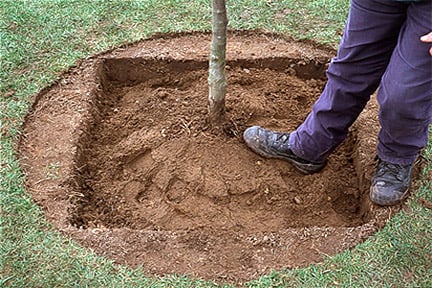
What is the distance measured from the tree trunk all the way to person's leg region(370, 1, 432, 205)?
0.82 m

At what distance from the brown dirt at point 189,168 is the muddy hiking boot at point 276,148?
5 centimetres

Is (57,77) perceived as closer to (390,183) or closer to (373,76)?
(373,76)

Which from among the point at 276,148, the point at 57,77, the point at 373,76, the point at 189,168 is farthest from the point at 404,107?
the point at 57,77

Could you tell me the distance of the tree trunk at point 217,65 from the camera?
2.91 m

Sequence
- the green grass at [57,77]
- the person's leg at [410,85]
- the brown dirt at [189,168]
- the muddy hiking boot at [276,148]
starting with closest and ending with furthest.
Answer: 1. the person's leg at [410,85]
2. the green grass at [57,77]
3. the brown dirt at [189,168]
4. the muddy hiking boot at [276,148]

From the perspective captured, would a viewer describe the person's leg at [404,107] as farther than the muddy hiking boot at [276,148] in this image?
No

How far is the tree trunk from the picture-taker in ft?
9.56

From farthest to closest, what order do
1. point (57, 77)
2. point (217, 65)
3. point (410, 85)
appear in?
point (57, 77) → point (217, 65) → point (410, 85)

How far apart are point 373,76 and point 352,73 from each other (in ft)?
0.31

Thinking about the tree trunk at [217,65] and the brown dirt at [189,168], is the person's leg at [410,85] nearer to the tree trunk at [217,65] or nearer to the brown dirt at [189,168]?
the brown dirt at [189,168]

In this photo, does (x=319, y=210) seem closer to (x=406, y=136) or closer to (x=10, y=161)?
(x=406, y=136)

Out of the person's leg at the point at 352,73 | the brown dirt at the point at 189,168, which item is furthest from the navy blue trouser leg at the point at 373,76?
the brown dirt at the point at 189,168

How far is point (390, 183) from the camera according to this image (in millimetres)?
2785

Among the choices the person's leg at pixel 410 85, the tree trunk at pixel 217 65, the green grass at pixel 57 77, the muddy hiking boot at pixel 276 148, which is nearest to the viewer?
the person's leg at pixel 410 85
